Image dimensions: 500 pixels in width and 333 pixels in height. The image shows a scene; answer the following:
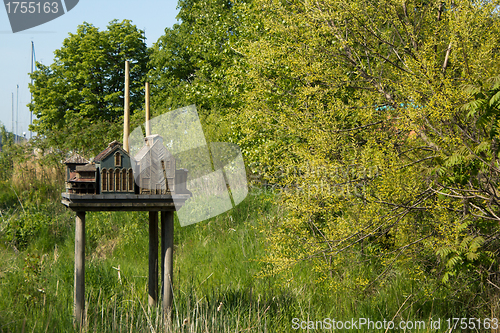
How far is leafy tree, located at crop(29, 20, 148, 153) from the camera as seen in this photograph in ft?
70.2

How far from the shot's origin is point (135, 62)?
22.0m

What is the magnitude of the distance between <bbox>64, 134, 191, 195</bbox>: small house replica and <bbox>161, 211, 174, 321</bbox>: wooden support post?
1.21 ft

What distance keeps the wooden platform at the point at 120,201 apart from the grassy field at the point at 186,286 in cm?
76

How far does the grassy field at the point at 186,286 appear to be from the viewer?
3.67 metres

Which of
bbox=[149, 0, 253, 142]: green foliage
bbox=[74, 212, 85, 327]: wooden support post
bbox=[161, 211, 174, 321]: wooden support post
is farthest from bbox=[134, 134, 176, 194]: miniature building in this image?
bbox=[149, 0, 253, 142]: green foliage

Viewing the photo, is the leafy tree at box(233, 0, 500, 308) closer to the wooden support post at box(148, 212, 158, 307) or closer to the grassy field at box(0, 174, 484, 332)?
the grassy field at box(0, 174, 484, 332)

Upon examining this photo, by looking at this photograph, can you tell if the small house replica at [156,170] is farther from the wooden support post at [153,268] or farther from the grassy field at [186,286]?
the grassy field at [186,286]

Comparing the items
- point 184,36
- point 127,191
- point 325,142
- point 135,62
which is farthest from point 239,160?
point 135,62

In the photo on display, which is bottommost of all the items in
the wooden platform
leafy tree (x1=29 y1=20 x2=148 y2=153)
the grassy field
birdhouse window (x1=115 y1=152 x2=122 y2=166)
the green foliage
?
the grassy field

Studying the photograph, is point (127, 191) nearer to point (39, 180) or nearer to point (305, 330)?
point (305, 330)

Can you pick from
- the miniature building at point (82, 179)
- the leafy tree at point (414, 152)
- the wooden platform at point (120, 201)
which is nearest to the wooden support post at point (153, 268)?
the wooden platform at point (120, 201)

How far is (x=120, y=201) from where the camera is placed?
3.33 m

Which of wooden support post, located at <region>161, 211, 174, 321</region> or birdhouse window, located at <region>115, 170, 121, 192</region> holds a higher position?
birdhouse window, located at <region>115, 170, 121, 192</region>

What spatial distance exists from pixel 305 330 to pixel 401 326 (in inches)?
44.1
